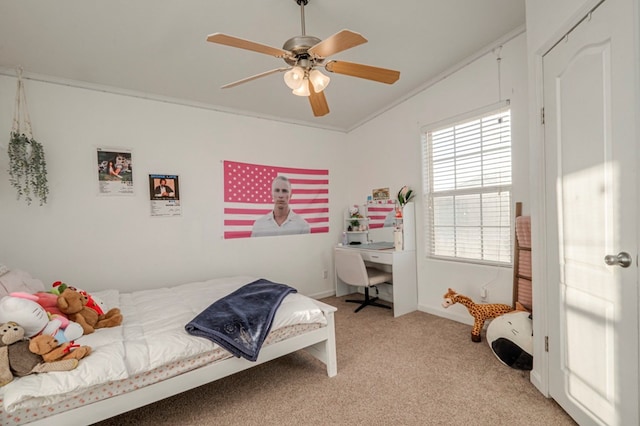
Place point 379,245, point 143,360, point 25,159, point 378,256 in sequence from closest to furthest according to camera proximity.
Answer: point 143,360 → point 25,159 → point 378,256 → point 379,245

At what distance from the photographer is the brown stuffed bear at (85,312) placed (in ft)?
5.50

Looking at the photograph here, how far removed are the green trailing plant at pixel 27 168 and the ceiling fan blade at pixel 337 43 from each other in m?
2.50

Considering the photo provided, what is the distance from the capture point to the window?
2707 millimetres

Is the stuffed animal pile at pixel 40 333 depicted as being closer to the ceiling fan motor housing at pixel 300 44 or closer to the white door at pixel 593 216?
the ceiling fan motor housing at pixel 300 44

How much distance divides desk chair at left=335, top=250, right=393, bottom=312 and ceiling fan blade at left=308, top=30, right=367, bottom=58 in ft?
7.39

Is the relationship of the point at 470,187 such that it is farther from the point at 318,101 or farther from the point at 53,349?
the point at 53,349

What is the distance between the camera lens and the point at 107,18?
1.98 m

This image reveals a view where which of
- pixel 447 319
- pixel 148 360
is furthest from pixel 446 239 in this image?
pixel 148 360

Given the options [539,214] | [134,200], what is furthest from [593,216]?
[134,200]

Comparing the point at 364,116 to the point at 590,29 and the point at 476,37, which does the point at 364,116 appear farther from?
the point at 590,29

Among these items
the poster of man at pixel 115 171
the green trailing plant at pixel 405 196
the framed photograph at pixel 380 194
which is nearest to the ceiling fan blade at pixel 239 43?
the poster of man at pixel 115 171

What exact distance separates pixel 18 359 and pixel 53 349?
11 centimetres

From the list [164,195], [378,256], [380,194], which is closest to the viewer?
[164,195]

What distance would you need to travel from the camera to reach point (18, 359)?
129 centimetres
